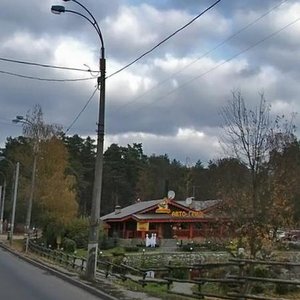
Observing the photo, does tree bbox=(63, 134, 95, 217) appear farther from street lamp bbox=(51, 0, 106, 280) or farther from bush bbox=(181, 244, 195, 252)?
street lamp bbox=(51, 0, 106, 280)

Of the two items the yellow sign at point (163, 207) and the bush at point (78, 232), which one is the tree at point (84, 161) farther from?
the bush at point (78, 232)

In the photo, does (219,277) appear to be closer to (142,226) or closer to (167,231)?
(142,226)

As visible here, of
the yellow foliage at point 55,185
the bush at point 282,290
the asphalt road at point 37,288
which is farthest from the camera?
the yellow foliage at point 55,185

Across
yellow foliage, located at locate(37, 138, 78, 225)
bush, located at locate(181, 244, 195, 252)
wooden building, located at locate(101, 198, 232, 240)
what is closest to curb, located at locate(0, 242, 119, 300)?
yellow foliage, located at locate(37, 138, 78, 225)

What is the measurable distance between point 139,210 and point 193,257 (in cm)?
2764

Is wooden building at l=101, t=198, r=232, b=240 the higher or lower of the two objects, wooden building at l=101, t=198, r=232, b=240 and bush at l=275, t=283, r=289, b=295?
the higher

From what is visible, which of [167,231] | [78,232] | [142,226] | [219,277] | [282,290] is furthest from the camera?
[167,231]

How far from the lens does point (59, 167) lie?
79.5m

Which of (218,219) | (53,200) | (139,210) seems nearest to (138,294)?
(218,219)

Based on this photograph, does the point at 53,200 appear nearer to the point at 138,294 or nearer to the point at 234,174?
the point at 234,174

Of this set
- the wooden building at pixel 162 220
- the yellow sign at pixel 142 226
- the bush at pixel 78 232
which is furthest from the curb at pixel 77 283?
the wooden building at pixel 162 220

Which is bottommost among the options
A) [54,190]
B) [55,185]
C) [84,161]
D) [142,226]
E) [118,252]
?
[118,252]

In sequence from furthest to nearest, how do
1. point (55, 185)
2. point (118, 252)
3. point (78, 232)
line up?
point (55, 185), point (78, 232), point (118, 252)

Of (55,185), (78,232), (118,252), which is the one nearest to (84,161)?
(55,185)
